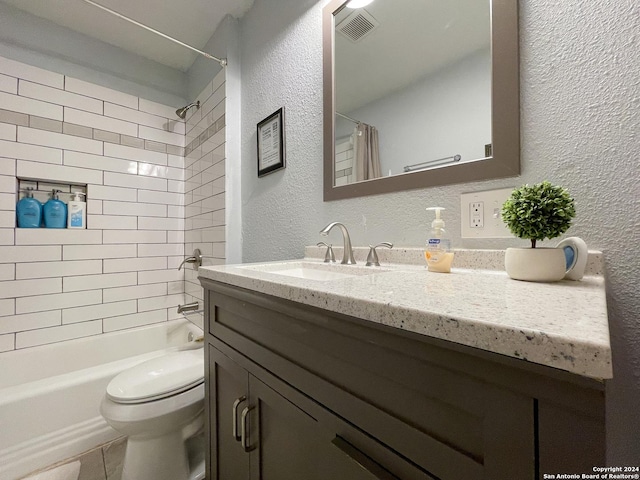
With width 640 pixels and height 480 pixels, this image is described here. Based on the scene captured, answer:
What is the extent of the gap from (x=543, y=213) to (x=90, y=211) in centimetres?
237

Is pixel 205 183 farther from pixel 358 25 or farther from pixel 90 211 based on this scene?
pixel 358 25

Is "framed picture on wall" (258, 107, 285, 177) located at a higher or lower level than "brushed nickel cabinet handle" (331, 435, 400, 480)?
higher

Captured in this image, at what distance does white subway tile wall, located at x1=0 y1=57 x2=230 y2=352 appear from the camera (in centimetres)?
157

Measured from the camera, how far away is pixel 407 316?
34 cm

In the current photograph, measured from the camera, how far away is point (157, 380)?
1.11 m

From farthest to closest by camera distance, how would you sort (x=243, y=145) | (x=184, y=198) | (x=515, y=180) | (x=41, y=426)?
(x=184, y=198)
(x=243, y=145)
(x=41, y=426)
(x=515, y=180)

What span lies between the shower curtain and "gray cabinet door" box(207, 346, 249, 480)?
78 centimetres

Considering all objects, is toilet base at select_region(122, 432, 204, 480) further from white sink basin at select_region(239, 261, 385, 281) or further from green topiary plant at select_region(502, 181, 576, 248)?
green topiary plant at select_region(502, 181, 576, 248)

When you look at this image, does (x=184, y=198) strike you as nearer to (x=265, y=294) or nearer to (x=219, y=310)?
(x=219, y=310)

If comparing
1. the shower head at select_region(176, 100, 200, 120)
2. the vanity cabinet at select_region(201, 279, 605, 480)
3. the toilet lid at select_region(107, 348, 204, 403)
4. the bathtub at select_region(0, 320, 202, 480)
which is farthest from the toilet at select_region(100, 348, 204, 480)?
the shower head at select_region(176, 100, 200, 120)

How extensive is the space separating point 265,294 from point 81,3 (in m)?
2.20

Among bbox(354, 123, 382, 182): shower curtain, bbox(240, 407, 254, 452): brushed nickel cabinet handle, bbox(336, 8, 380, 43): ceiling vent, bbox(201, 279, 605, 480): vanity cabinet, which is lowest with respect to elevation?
bbox(240, 407, 254, 452): brushed nickel cabinet handle

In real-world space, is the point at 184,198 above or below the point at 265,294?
above

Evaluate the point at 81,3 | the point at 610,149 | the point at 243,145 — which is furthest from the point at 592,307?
the point at 81,3
